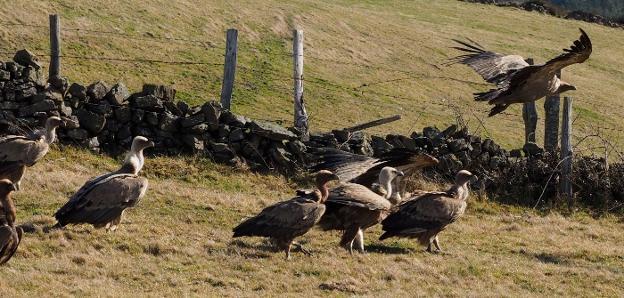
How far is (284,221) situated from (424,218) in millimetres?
2392

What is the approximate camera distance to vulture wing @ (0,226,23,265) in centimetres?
1065

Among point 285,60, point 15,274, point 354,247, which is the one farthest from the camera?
point 285,60

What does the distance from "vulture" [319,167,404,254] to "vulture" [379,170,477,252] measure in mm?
226

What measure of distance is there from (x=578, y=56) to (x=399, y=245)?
3919mm

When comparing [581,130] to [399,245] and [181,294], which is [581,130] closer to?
[399,245]

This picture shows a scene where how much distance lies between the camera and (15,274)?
1091cm

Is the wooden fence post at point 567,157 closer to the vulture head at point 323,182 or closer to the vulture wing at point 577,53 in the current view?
the vulture wing at point 577,53

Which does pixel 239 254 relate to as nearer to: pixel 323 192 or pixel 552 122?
pixel 323 192

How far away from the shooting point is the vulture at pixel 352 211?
13844 mm

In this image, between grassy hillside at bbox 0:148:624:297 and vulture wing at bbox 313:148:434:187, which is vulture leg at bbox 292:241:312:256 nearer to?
grassy hillside at bbox 0:148:624:297

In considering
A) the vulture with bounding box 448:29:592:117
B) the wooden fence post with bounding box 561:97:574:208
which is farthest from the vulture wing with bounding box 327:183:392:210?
the wooden fence post with bounding box 561:97:574:208

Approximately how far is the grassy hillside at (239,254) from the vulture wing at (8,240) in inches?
10.4

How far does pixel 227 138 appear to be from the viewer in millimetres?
19203

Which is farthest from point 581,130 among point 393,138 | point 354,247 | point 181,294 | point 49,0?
point 181,294
